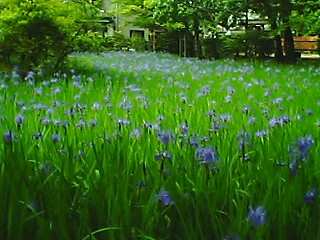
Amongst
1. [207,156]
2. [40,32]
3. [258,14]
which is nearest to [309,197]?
[207,156]

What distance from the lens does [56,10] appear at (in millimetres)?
8109

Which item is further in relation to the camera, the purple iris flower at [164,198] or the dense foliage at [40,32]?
the dense foliage at [40,32]

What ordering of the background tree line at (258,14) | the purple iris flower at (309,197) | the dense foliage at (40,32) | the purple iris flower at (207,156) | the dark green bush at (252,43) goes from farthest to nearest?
the dark green bush at (252,43), the background tree line at (258,14), the dense foliage at (40,32), the purple iris flower at (207,156), the purple iris flower at (309,197)

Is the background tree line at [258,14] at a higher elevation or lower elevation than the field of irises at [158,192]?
higher

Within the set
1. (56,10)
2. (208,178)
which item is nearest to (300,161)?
(208,178)

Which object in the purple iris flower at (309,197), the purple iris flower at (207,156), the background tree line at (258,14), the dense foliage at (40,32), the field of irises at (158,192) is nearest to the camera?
the field of irises at (158,192)

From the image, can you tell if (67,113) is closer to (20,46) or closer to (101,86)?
(101,86)

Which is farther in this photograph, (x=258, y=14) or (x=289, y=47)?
(x=258, y=14)

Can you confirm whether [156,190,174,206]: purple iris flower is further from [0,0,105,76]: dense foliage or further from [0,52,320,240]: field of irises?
[0,0,105,76]: dense foliage

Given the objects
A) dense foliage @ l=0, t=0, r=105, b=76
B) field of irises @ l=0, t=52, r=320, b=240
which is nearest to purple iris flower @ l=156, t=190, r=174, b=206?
field of irises @ l=0, t=52, r=320, b=240

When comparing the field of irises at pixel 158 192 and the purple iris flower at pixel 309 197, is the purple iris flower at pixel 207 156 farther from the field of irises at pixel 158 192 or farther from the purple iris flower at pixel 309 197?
the purple iris flower at pixel 309 197

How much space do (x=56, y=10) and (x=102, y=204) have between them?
691cm

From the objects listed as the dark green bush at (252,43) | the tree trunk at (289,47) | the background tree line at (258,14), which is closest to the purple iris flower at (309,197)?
the background tree line at (258,14)

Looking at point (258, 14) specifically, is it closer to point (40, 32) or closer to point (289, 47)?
point (289, 47)
